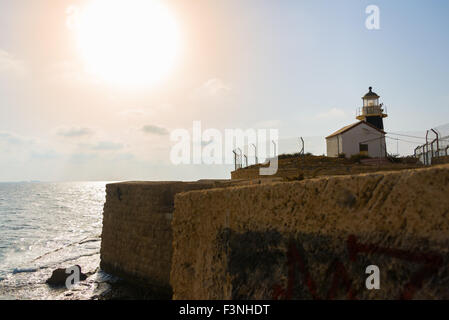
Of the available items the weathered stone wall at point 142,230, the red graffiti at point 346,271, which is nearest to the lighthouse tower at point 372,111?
the weathered stone wall at point 142,230

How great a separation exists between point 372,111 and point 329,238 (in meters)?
24.0

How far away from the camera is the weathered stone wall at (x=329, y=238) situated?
2430 millimetres

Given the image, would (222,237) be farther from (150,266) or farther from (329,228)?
(150,266)

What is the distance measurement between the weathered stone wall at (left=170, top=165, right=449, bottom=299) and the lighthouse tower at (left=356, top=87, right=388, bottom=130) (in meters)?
23.1

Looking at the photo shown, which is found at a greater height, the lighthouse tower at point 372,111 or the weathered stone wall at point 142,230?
the lighthouse tower at point 372,111

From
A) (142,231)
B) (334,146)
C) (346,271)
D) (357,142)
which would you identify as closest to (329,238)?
(346,271)

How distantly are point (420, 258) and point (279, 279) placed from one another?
1.40m

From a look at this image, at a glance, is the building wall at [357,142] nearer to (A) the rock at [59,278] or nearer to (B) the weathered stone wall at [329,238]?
(A) the rock at [59,278]

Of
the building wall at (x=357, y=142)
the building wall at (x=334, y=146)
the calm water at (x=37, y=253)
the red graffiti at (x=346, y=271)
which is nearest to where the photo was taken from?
the red graffiti at (x=346, y=271)

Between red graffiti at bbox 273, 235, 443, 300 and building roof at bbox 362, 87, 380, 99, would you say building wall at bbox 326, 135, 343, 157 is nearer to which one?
building roof at bbox 362, 87, 380, 99

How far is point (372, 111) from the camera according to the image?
942 inches

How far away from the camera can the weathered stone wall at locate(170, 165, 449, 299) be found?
243 cm

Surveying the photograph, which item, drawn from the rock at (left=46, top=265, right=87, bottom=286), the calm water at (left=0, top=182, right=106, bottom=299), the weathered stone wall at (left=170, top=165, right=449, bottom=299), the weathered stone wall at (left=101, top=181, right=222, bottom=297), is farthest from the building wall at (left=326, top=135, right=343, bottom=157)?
the weathered stone wall at (left=170, top=165, right=449, bottom=299)

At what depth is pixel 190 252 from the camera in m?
4.81
